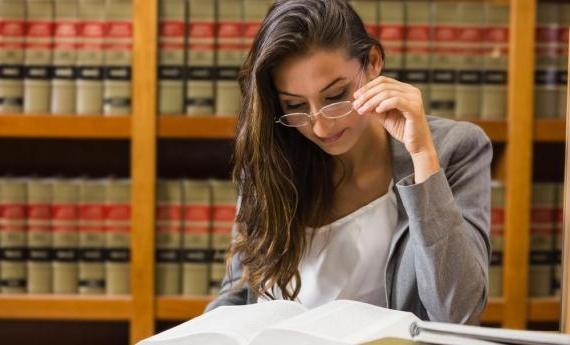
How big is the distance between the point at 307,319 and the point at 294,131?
0.57 metres

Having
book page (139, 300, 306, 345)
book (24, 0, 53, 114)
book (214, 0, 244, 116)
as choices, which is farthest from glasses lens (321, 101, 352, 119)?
book (24, 0, 53, 114)

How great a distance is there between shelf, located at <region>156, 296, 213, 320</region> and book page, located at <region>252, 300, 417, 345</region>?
120 centimetres

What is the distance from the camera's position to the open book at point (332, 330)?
1.95ft

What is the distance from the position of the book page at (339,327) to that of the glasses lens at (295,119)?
0.43m

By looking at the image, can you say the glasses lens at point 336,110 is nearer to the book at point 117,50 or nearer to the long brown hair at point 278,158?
the long brown hair at point 278,158

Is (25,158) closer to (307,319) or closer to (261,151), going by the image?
(261,151)

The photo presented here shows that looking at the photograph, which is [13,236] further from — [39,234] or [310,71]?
[310,71]

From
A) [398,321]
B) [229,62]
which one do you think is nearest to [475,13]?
[229,62]

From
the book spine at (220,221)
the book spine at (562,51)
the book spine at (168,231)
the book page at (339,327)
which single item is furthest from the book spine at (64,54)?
the book page at (339,327)

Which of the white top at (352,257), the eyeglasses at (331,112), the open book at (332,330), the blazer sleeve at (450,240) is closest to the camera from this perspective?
the open book at (332,330)

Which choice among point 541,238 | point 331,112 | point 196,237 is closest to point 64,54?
point 196,237

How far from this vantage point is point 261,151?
1136 mm

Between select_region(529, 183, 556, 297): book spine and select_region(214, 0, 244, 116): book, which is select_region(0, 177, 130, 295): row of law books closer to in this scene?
select_region(214, 0, 244, 116): book

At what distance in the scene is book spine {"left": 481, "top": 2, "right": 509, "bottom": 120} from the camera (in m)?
1.84
